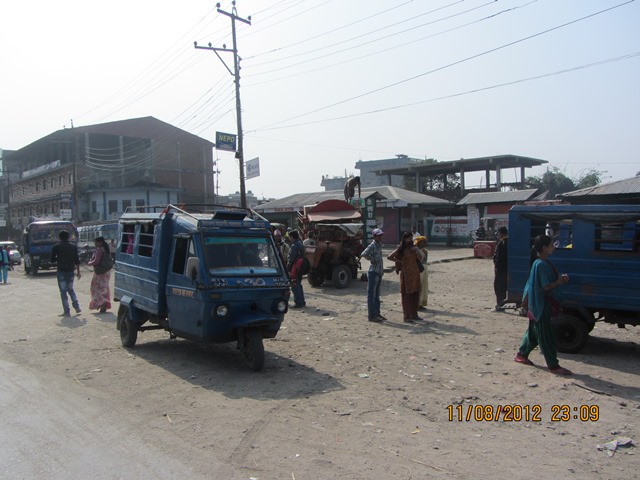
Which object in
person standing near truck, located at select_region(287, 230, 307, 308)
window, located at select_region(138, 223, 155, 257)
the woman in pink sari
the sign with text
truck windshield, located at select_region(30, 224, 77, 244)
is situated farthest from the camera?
truck windshield, located at select_region(30, 224, 77, 244)

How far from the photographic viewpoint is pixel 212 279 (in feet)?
23.1

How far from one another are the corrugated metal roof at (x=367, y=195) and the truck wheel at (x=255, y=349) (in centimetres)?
2697

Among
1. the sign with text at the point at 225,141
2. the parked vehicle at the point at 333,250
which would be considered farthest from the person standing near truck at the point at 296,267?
the sign with text at the point at 225,141

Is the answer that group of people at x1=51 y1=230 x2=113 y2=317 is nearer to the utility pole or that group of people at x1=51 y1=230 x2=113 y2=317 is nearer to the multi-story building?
the utility pole

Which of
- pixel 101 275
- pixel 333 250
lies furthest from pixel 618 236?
pixel 101 275

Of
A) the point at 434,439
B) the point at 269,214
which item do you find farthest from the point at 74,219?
the point at 434,439

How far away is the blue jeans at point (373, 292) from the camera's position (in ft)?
35.1

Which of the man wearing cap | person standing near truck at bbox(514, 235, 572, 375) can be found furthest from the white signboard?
person standing near truck at bbox(514, 235, 572, 375)

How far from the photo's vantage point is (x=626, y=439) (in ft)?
15.9

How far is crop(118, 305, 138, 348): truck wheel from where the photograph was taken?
8938mm

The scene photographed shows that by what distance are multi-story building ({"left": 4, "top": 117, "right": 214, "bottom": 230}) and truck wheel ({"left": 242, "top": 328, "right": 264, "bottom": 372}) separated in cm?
4344

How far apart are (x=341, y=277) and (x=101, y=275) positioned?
274 inches

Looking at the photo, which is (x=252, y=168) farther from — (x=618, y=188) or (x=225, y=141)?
(x=618, y=188)
